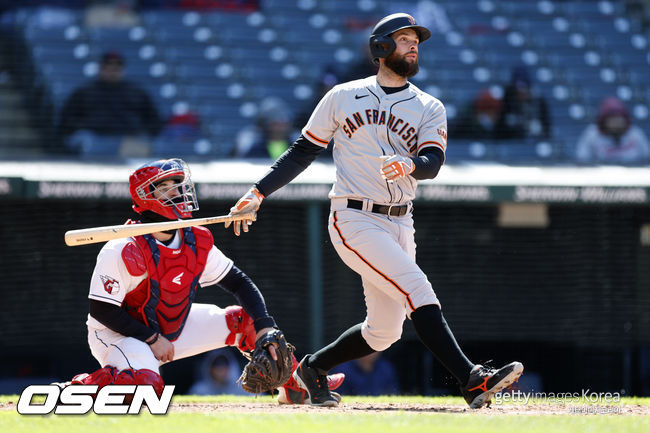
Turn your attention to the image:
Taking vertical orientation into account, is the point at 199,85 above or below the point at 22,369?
above

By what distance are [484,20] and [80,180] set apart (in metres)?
5.41

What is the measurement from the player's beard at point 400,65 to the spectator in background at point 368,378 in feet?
12.6

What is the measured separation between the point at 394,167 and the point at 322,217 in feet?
15.2

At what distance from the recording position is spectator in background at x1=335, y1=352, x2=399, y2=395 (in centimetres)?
778

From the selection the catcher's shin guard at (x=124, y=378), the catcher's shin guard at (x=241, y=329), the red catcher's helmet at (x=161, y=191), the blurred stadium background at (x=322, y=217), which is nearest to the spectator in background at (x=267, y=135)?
the blurred stadium background at (x=322, y=217)

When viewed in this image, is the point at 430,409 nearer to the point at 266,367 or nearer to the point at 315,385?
the point at 315,385

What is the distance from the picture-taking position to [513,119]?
31.9 feet

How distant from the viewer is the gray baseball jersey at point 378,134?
13.8ft

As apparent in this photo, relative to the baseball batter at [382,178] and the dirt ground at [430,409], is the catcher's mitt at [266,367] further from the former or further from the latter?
the baseball batter at [382,178]

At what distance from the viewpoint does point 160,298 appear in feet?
14.2

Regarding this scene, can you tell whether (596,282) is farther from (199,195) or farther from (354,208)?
(354,208)

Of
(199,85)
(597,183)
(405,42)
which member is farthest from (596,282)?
(405,42)

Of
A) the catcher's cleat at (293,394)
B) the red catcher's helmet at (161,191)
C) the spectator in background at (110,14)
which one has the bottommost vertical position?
the catcher's cleat at (293,394)

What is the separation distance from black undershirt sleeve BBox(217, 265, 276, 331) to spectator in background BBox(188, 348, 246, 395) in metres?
3.35
